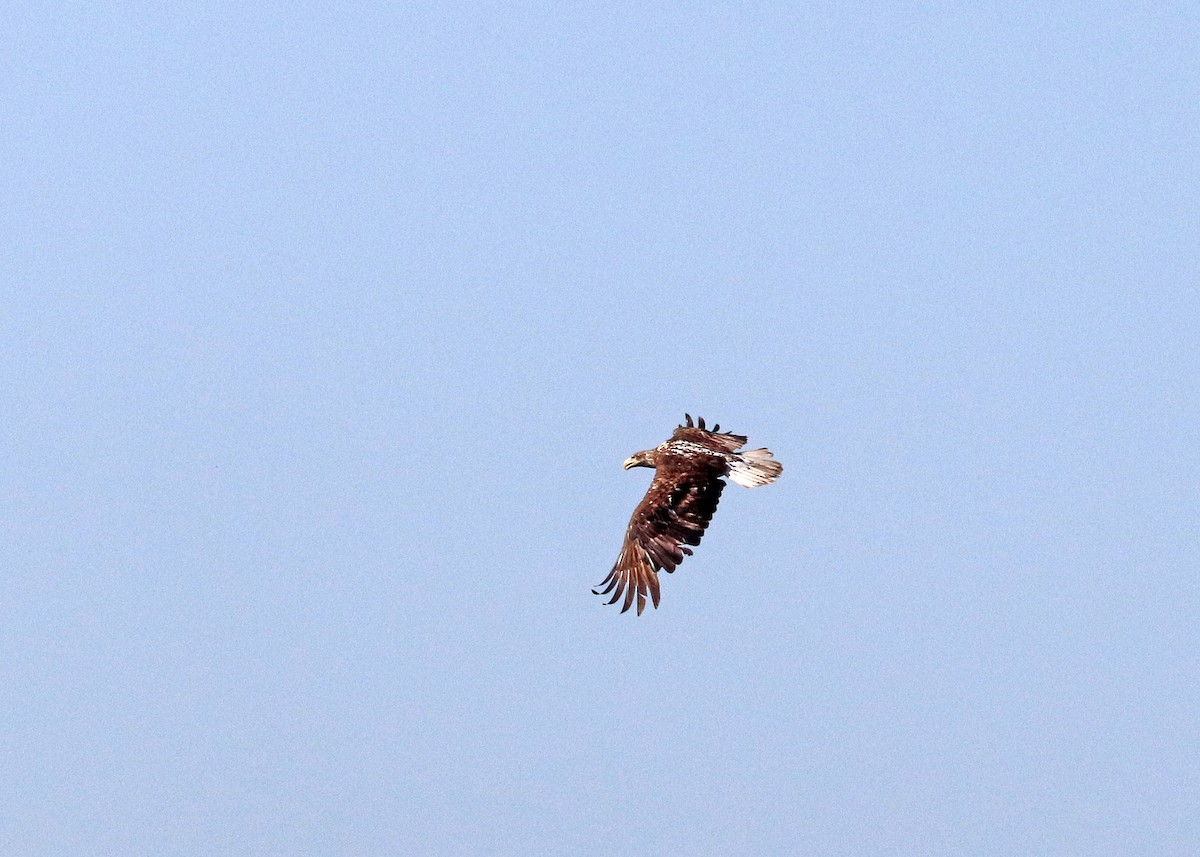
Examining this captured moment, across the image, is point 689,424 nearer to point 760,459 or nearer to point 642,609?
point 760,459

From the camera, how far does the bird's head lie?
4662 centimetres

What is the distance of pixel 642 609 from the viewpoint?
4128 centimetres

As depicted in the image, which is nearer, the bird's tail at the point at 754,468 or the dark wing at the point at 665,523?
the dark wing at the point at 665,523

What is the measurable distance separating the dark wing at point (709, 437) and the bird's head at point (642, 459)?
0.73 m

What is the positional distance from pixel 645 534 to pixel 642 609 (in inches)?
72.8

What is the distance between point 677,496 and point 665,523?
40.0 inches

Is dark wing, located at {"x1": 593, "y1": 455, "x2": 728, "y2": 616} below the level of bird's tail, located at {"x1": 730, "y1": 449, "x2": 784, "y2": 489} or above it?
below

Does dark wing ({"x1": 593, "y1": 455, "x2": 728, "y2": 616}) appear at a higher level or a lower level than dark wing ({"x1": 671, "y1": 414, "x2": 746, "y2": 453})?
lower

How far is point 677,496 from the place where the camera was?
142 ft

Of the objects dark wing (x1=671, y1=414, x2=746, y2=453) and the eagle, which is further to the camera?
dark wing (x1=671, y1=414, x2=746, y2=453)

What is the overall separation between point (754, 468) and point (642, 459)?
3.24 meters

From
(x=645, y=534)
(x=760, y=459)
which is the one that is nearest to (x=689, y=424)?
(x=760, y=459)

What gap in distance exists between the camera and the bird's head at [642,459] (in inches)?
1836

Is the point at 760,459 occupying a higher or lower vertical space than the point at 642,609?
higher
